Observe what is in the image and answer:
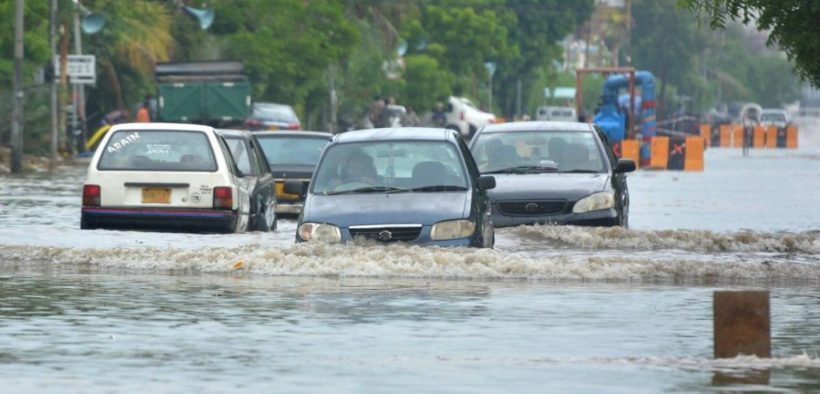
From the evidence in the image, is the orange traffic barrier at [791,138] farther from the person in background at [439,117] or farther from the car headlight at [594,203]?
the car headlight at [594,203]

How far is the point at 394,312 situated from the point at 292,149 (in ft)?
48.1

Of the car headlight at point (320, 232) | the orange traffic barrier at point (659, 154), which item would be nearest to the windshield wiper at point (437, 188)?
the car headlight at point (320, 232)

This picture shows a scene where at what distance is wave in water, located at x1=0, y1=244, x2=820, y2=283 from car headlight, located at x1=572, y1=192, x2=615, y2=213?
85.7 inches

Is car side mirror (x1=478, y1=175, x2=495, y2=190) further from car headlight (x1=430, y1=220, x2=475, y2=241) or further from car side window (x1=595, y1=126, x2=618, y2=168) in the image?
car side window (x1=595, y1=126, x2=618, y2=168)

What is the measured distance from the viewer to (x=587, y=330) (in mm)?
13539

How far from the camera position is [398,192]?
18.6 metres

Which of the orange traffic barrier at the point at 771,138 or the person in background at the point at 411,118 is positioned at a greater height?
the person in background at the point at 411,118

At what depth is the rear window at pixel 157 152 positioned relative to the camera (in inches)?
886

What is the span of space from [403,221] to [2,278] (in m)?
3.29

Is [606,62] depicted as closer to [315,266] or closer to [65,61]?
[65,61]

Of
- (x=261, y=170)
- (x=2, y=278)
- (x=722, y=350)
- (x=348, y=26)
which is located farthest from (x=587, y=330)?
(x=348, y=26)

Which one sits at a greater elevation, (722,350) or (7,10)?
(7,10)

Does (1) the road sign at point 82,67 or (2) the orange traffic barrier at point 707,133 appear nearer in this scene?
(1) the road sign at point 82,67

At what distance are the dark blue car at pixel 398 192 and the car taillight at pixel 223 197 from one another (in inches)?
98.6
